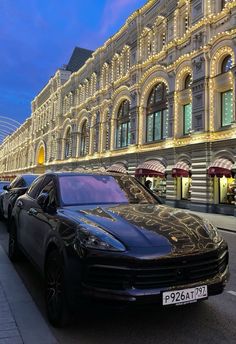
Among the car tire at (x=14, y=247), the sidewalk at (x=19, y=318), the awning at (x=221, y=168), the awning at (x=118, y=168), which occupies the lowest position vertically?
the sidewalk at (x=19, y=318)

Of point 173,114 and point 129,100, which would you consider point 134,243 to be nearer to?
point 173,114

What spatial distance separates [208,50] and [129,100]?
11.8 metres

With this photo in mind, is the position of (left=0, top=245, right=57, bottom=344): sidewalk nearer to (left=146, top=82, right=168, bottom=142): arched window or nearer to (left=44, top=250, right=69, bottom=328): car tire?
(left=44, top=250, right=69, bottom=328): car tire

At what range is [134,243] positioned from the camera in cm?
341

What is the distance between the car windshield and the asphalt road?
1.44 metres

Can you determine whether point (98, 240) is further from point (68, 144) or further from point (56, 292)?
point (68, 144)

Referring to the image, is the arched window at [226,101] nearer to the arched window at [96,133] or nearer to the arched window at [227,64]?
the arched window at [227,64]

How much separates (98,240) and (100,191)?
5.34ft

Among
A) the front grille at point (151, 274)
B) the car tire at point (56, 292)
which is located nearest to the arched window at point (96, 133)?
the car tire at point (56, 292)

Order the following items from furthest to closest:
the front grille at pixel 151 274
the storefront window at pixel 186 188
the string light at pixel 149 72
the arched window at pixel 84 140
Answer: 1. the arched window at pixel 84 140
2. the storefront window at pixel 186 188
3. the string light at pixel 149 72
4. the front grille at pixel 151 274

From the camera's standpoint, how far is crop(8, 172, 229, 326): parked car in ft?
10.8

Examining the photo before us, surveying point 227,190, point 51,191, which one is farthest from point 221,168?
point 51,191

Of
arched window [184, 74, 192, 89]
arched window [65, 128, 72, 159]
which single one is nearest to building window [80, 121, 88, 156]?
arched window [65, 128, 72, 159]

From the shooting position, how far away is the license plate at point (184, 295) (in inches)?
130
